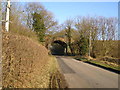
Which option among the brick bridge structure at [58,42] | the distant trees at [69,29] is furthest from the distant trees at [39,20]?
the distant trees at [69,29]

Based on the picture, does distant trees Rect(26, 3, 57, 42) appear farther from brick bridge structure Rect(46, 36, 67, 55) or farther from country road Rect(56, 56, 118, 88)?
country road Rect(56, 56, 118, 88)

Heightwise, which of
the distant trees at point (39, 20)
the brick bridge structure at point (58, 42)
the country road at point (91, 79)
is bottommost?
the country road at point (91, 79)

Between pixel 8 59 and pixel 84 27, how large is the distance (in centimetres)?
4151

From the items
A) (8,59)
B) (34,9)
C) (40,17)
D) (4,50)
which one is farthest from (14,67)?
(34,9)

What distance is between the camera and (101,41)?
41.1 m

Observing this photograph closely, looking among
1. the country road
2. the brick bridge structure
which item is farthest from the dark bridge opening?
the country road

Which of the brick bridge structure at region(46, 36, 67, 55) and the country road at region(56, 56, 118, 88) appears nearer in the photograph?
the country road at region(56, 56, 118, 88)

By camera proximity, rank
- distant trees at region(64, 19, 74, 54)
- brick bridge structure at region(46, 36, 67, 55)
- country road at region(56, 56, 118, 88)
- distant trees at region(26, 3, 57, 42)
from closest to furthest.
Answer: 1. country road at region(56, 56, 118, 88)
2. distant trees at region(26, 3, 57, 42)
3. brick bridge structure at region(46, 36, 67, 55)
4. distant trees at region(64, 19, 74, 54)

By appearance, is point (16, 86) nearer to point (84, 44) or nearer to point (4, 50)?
point (4, 50)

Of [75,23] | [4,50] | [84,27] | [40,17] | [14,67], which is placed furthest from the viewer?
[75,23]

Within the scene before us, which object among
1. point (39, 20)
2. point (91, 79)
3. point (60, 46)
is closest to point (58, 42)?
point (60, 46)

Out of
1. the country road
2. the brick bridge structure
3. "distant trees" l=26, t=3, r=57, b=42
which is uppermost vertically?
"distant trees" l=26, t=3, r=57, b=42

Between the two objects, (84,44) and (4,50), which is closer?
(4,50)

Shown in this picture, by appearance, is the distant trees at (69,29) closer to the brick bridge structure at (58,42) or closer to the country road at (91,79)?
the brick bridge structure at (58,42)
